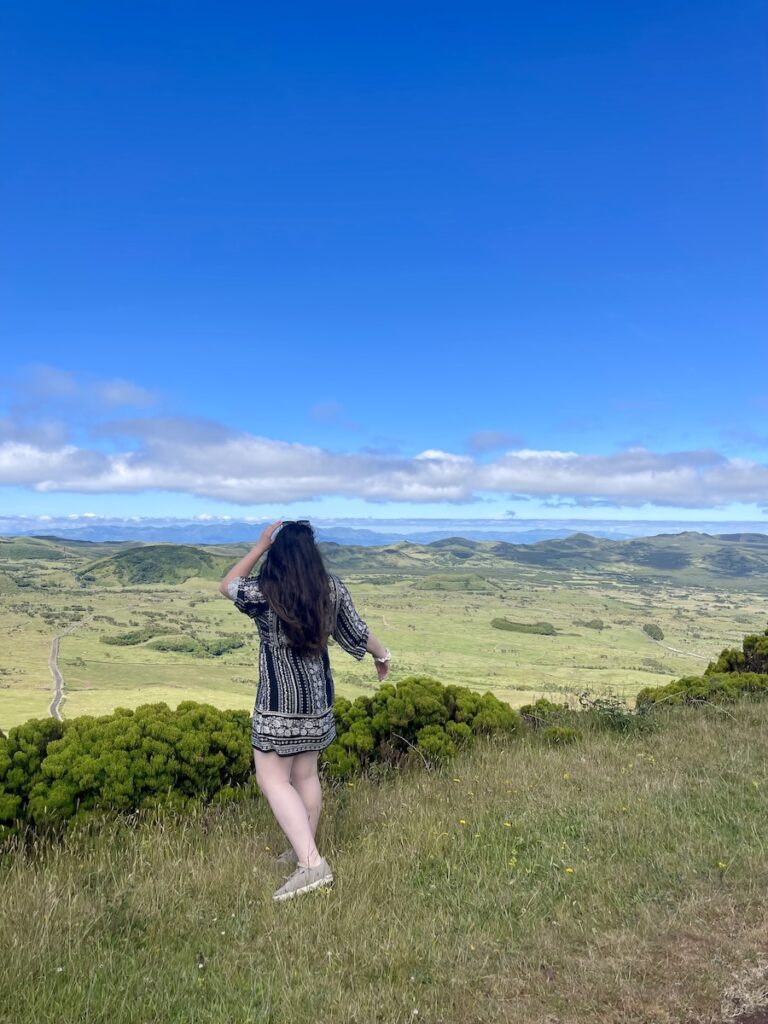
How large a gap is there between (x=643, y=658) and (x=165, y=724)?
76.0m

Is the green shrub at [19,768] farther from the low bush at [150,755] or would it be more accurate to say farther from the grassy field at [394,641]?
the grassy field at [394,641]

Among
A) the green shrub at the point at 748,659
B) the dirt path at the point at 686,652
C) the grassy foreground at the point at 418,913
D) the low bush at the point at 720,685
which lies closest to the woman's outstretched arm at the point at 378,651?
the grassy foreground at the point at 418,913

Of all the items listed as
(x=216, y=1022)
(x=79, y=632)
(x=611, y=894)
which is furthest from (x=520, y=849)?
(x=79, y=632)

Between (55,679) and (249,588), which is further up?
(249,588)

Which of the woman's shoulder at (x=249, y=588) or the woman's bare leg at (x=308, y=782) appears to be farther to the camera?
the woman's bare leg at (x=308, y=782)

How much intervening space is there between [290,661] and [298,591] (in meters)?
0.58

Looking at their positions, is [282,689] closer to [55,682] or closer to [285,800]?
[285,800]

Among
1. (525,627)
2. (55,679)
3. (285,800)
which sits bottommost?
(525,627)

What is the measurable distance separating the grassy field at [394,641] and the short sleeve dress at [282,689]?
11810 mm

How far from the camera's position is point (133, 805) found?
20.6 feet

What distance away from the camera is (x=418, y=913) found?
4.12 metres

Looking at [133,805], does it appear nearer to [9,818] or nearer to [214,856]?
[9,818]

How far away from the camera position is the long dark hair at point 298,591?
15.2ft

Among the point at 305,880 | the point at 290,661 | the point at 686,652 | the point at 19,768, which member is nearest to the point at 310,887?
the point at 305,880
